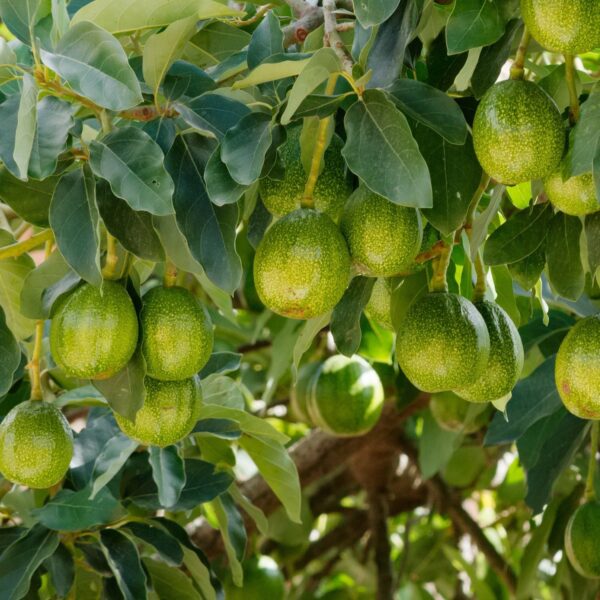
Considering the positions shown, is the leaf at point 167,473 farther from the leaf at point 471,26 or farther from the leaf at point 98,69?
the leaf at point 471,26

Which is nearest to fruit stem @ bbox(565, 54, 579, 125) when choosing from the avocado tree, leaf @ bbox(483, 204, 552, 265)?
the avocado tree

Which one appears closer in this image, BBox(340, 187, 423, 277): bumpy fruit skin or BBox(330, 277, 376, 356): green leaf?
BBox(340, 187, 423, 277): bumpy fruit skin

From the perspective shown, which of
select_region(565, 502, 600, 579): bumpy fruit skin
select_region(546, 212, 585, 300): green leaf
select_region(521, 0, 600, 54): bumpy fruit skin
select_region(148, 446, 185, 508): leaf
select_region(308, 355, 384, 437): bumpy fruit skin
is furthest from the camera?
select_region(308, 355, 384, 437): bumpy fruit skin

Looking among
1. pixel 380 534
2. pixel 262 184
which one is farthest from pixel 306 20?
pixel 380 534

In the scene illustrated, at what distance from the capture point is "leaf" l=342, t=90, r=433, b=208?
1049mm

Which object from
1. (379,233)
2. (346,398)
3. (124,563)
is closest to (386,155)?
(379,233)

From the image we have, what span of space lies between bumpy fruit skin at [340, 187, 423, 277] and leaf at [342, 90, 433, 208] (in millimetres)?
79

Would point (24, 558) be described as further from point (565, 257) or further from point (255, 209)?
point (565, 257)

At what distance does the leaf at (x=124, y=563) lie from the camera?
1.61m

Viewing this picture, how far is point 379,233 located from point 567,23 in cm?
27

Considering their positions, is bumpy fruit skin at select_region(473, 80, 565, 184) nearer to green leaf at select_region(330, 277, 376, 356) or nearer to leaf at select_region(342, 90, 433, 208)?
leaf at select_region(342, 90, 433, 208)

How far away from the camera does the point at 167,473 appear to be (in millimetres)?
1596

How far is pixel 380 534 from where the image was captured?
2.88 meters

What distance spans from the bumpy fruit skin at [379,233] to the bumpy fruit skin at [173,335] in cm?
20
